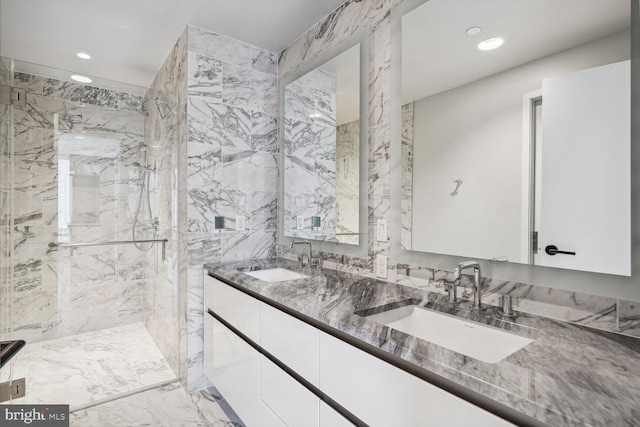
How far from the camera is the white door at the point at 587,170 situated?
1.00 meters

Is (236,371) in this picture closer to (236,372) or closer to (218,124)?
(236,372)

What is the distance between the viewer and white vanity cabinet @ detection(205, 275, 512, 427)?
84 centimetres

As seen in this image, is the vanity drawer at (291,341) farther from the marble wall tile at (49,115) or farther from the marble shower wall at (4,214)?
the marble wall tile at (49,115)

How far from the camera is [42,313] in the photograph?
7.98 feet

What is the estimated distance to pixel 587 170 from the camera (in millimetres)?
1052

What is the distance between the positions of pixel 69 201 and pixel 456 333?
248 centimetres

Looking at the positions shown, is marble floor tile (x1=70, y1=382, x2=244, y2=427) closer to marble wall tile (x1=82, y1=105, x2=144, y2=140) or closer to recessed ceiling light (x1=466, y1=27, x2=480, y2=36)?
marble wall tile (x1=82, y1=105, x2=144, y2=140)

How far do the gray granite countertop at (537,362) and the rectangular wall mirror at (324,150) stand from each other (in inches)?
27.1

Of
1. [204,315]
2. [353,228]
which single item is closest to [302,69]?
[353,228]

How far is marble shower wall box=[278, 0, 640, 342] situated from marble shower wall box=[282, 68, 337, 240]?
0.21m

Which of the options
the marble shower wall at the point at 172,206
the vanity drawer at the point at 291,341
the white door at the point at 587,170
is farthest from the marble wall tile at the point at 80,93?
the white door at the point at 587,170

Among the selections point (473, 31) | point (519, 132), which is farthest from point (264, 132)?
point (519, 132)

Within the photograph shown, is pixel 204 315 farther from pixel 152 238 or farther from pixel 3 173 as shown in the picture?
pixel 3 173

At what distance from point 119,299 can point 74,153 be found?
1209 millimetres
